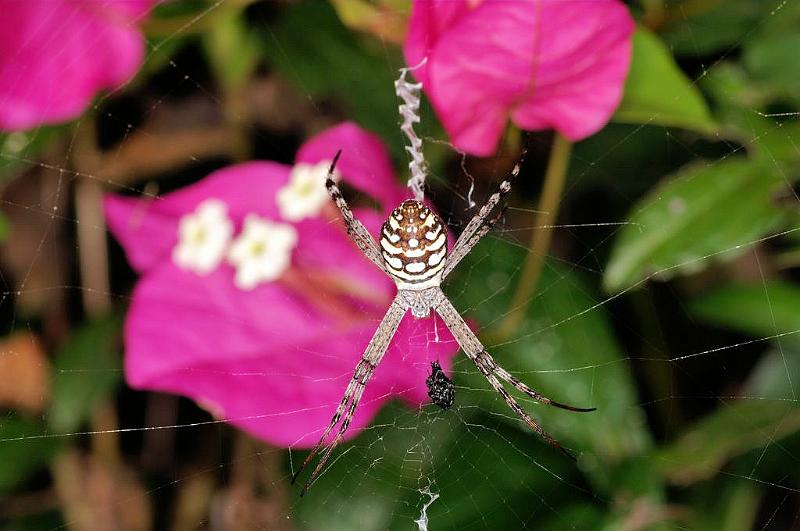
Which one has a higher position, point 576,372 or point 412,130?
point 412,130

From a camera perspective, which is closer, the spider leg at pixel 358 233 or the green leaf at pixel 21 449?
the spider leg at pixel 358 233

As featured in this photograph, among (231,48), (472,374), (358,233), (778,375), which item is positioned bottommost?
(778,375)

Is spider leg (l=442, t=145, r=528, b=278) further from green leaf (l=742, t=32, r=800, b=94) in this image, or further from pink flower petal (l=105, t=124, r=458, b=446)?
green leaf (l=742, t=32, r=800, b=94)

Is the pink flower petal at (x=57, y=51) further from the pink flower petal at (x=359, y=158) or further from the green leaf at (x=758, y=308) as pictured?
the green leaf at (x=758, y=308)

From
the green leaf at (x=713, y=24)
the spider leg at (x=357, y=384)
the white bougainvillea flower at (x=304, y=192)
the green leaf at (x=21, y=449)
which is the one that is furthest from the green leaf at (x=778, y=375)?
the green leaf at (x=21, y=449)

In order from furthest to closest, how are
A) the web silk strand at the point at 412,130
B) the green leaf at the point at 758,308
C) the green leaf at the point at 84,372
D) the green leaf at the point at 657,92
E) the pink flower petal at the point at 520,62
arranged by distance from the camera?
the green leaf at the point at 84,372 → the web silk strand at the point at 412,130 → the green leaf at the point at 758,308 → the green leaf at the point at 657,92 → the pink flower petal at the point at 520,62

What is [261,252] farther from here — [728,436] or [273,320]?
[728,436]

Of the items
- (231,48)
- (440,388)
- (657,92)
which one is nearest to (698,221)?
(657,92)
